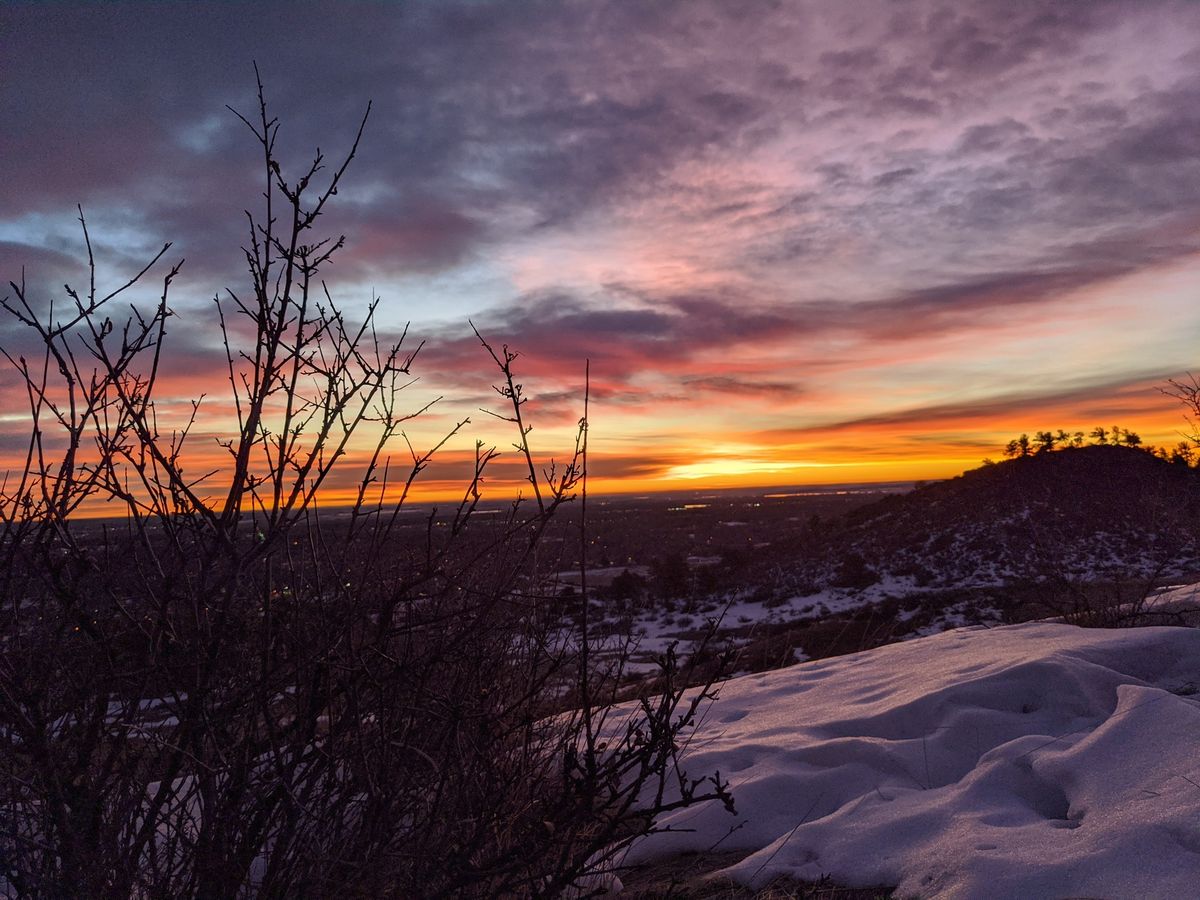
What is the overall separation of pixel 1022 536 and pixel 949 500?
458 centimetres

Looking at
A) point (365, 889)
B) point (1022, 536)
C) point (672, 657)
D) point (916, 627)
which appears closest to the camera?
point (672, 657)

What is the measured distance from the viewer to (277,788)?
5.86 ft

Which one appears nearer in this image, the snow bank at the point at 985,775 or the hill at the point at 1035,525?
the snow bank at the point at 985,775

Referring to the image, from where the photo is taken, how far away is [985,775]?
3230 millimetres

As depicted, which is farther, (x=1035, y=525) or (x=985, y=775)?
(x=1035, y=525)

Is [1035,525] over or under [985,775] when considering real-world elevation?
over

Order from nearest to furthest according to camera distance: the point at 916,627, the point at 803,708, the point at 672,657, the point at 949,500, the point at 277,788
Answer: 1. the point at 672,657
2. the point at 277,788
3. the point at 803,708
4. the point at 916,627
5. the point at 949,500

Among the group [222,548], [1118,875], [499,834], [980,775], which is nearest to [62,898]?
[222,548]

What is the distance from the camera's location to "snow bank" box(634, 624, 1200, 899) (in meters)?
2.44

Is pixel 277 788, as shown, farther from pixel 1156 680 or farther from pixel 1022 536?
pixel 1022 536

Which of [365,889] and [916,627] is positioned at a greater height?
[365,889]

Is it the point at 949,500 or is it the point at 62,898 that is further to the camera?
the point at 949,500

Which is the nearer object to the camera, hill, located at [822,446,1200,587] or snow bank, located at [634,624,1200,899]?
snow bank, located at [634,624,1200,899]

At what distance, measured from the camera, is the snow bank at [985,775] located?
2.44 m
